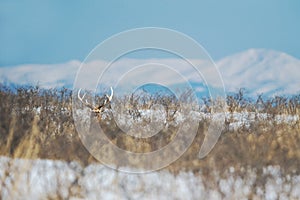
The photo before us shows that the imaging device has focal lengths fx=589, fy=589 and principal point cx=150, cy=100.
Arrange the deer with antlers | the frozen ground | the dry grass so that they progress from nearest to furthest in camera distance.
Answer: the frozen ground < the dry grass < the deer with antlers

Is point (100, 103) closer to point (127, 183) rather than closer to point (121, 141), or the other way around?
point (121, 141)

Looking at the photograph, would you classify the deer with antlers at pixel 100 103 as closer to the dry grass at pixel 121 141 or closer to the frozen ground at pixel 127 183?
the dry grass at pixel 121 141

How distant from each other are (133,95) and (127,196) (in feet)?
19.9

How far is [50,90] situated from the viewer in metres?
11.6

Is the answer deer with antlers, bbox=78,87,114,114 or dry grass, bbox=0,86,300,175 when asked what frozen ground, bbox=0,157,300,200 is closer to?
dry grass, bbox=0,86,300,175

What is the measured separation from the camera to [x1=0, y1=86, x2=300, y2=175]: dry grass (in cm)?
723

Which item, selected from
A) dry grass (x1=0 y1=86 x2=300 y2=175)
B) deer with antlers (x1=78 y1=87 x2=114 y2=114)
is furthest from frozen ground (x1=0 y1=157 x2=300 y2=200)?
deer with antlers (x1=78 y1=87 x2=114 y2=114)

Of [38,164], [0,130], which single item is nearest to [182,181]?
[38,164]

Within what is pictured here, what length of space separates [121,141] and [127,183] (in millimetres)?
1806

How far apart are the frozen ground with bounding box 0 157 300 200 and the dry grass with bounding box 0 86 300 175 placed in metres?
0.25

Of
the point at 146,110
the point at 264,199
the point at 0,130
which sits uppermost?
the point at 146,110

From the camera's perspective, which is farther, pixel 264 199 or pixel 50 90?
pixel 50 90

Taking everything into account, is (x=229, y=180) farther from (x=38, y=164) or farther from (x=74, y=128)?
(x=74, y=128)

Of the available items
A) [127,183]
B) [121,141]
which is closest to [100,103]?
[121,141]
